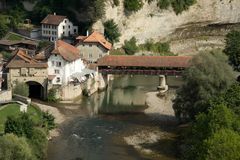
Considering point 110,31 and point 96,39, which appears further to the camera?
point 110,31

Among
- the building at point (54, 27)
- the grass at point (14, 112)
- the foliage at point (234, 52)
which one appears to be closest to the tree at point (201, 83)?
the grass at point (14, 112)

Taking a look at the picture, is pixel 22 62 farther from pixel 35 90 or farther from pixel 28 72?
pixel 35 90

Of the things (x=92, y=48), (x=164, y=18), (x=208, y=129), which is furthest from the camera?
(x=164, y=18)

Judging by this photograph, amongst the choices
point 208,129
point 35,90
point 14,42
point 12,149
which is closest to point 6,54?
point 14,42

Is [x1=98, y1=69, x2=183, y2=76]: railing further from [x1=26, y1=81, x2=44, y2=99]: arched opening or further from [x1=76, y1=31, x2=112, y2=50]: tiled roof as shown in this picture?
[x1=26, y1=81, x2=44, y2=99]: arched opening

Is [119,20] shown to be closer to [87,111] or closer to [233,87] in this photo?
[87,111]

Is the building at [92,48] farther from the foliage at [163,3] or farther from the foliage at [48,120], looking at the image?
the foliage at [48,120]

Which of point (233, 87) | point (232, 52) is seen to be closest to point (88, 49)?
point (232, 52)

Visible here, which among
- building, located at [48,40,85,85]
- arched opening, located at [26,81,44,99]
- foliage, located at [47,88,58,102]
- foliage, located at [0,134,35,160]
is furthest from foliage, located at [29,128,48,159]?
building, located at [48,40,85,85]

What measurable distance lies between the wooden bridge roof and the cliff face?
9.23m

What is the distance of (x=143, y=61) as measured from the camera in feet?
244

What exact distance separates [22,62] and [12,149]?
87.8 feet

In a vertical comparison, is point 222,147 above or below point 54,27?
below

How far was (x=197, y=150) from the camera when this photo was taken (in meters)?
39.1
